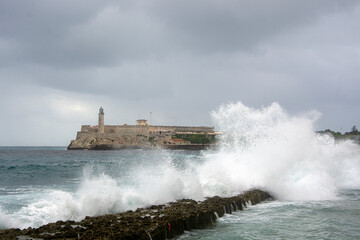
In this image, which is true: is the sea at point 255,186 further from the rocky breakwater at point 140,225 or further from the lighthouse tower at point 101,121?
the lighthouse tower at point 101,121

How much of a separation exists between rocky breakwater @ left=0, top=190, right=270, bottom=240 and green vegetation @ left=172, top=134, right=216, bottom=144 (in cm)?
10481

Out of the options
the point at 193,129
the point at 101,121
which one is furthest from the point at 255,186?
the point at 193,129

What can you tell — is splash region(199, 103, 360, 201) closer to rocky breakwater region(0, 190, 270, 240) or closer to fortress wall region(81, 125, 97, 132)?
rocky breakwater region(0, 190, 270, 240)

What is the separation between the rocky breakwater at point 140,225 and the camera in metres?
6.78

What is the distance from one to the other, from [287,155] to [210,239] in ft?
36.8

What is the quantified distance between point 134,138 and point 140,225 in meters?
102

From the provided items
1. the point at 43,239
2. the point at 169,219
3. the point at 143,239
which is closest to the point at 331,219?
the point at 169,219

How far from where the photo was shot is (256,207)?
1259 cm

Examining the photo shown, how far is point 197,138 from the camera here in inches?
4658

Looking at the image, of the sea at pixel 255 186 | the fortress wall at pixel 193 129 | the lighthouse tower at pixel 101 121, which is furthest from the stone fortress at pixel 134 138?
the sea at pixel 255 186

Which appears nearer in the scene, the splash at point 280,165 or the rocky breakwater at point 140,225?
the rocky breakwater at point 140,225

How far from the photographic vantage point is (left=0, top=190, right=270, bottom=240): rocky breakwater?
678cm

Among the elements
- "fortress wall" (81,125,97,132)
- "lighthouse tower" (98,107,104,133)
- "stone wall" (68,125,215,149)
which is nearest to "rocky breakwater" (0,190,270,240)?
"stone wall" (68,125,215,149)

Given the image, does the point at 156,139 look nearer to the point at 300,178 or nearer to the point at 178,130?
the point at 178,130
